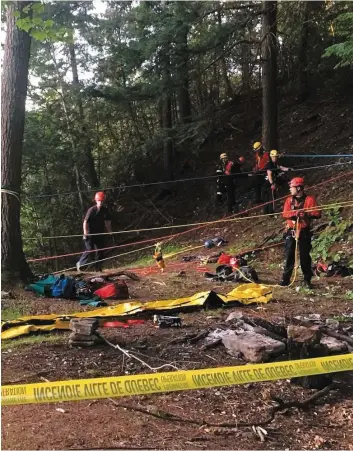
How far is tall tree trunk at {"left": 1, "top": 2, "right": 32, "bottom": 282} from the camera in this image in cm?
729

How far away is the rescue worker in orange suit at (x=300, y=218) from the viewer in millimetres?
7906

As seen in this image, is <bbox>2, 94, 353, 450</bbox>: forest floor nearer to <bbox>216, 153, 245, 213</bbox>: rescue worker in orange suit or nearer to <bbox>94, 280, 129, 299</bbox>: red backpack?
<bbox>94, 280, 129, 299</bbox>: red backpack

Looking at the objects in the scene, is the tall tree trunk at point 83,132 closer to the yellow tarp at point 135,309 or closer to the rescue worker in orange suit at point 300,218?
the rescue worker in orange suit at point 300,218

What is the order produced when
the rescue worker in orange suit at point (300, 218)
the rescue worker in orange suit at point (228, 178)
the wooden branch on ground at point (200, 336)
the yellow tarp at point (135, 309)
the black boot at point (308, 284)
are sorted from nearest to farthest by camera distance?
the wooden branch on ground at point (200, 336), the yellow tarp at point (135, 309), the rescue worker in orange suit at point (300, 218), the black boot at point (308, 284), the rescue worker in orange suit at point (228, 178)

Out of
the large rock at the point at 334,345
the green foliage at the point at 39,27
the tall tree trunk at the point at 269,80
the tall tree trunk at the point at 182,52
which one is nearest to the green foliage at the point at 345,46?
the tall tree trunk at the point at 269,80

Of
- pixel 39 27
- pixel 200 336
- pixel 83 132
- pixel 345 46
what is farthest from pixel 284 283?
pixel 83 132

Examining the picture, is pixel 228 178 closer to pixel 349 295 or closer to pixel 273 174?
pixel 273 174

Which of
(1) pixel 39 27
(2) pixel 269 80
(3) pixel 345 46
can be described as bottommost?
(1) pixel 39 27

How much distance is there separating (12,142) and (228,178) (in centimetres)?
826

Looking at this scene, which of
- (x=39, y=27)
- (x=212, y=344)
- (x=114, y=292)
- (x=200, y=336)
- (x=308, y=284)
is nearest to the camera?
(x=212, y=344)

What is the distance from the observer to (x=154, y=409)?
3510mm

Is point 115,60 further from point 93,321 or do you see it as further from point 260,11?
point 93,321

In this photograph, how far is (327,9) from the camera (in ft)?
54.2

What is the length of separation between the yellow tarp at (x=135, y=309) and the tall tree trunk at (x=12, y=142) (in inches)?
68.0
